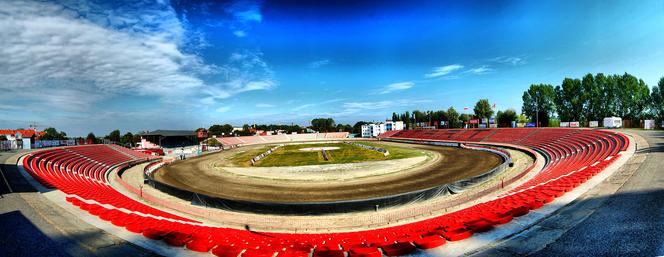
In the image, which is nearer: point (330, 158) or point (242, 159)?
point (330, 158)

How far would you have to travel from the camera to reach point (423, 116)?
150 metres

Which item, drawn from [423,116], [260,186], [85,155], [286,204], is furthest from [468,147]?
[423,116]

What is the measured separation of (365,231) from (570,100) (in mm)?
90378

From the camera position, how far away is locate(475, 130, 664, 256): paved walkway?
6.37 meters

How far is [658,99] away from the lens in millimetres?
66500

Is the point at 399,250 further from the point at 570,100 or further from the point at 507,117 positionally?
the point at 507,117

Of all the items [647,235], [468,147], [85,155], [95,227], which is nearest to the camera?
[647,235]

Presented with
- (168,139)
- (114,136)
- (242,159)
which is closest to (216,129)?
(114,136)

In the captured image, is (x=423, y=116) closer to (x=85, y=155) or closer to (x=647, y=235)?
(x=85, y=155)

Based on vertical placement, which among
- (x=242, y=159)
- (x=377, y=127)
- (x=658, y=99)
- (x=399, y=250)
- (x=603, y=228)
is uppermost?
(x=658, y=99)

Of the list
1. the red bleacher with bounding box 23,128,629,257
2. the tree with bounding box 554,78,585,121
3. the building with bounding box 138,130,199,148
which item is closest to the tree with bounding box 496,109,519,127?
the tree with bounding box 554,78,585,121

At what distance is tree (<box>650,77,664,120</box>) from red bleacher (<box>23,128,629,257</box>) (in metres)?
36.8

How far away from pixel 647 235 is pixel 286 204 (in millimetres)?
15038

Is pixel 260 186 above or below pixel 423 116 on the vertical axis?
below
